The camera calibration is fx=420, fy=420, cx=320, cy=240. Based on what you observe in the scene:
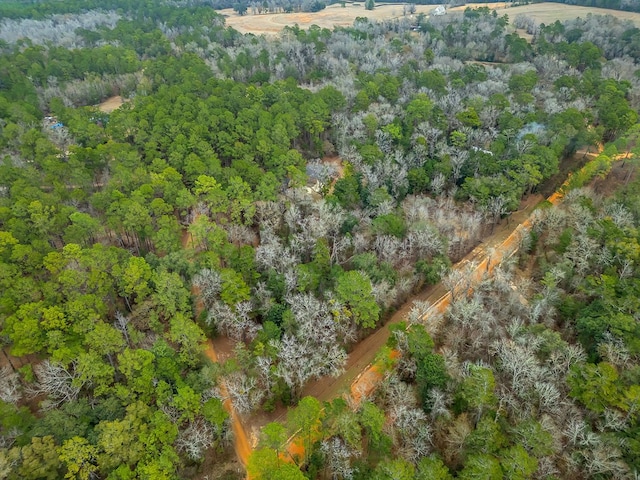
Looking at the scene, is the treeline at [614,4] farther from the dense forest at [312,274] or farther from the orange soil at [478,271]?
the orange soil at [478,271]

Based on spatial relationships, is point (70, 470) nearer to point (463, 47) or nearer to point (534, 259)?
point (534, 259)

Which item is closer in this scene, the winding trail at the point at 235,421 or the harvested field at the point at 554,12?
the winding trail at the point at 235,421

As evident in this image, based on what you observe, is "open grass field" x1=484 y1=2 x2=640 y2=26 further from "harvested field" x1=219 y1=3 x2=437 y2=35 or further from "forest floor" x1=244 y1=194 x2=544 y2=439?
"forest floor" x1=244 y1=194 x2=544 y2=439

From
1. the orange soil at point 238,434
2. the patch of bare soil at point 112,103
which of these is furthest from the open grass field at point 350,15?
the orange soil at point 238,434

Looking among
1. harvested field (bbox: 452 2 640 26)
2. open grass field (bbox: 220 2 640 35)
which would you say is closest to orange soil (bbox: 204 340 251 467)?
open grass field (bbox: 220 2 640 35)

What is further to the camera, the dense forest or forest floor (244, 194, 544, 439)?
forest floor (244, 194, 544, 439)

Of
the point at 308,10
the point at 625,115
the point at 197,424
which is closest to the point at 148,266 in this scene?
the point at 197,424
